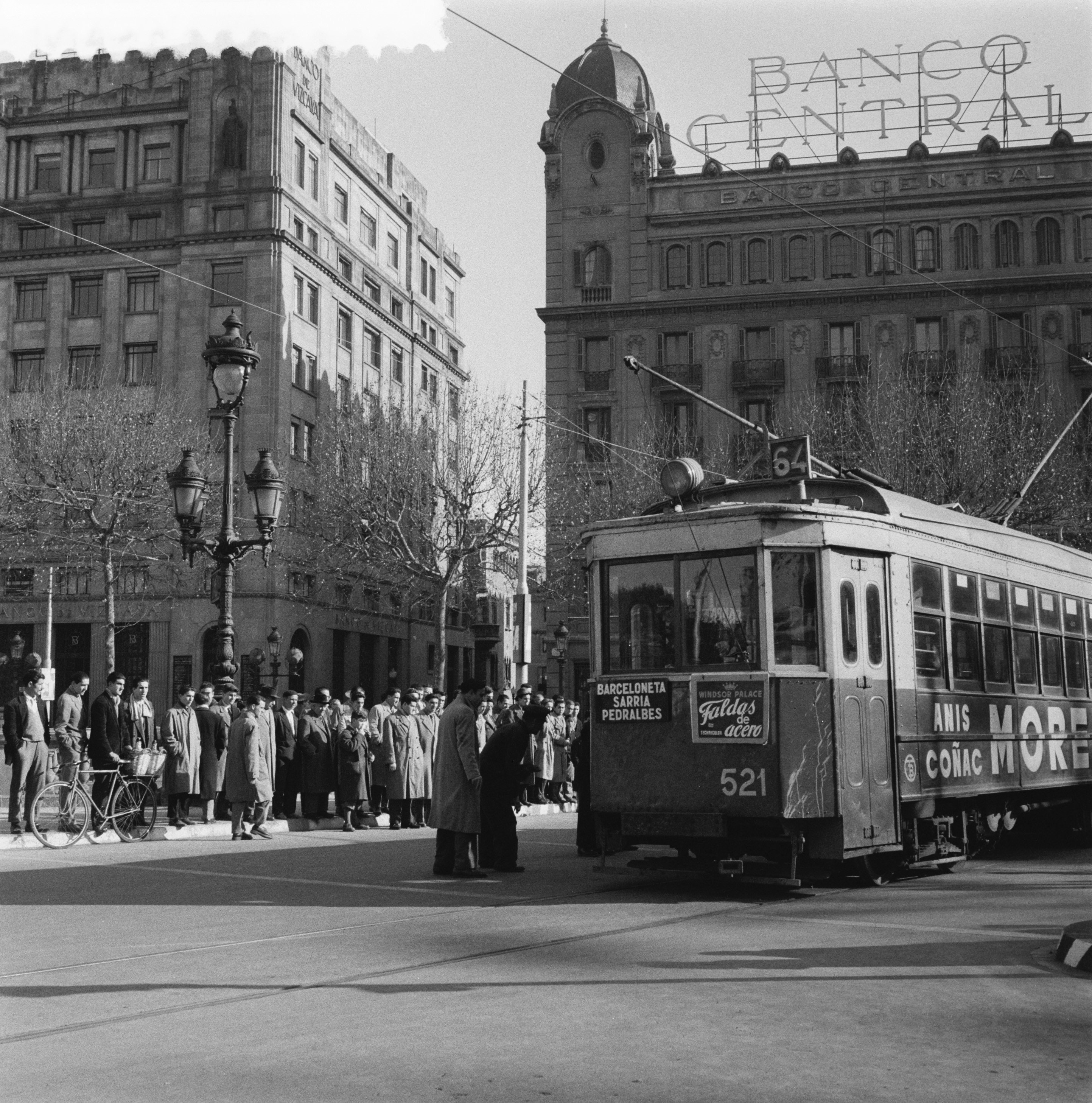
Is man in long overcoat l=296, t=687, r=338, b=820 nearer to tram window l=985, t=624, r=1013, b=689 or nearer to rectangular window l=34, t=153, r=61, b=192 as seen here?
tram window l=985, t=624, r=1013, b=689

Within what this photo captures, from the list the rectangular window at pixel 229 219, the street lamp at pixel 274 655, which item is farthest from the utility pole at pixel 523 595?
the rectangular window at pixel 229 219

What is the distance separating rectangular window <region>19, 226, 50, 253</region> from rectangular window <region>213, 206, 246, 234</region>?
6.59 meters

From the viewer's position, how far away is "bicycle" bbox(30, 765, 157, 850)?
1480 cm

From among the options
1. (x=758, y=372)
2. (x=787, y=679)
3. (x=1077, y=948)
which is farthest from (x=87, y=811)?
(x=758, y=372)

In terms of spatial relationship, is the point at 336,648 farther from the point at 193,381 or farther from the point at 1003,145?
the point at 1003,145

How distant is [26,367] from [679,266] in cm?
2375

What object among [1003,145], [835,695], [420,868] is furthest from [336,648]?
[835,695]

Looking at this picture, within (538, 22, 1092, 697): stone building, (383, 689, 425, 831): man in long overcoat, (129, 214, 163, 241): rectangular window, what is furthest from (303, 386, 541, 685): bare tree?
(383, 689, 425, 831): man in long overcoat

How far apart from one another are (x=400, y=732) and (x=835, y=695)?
8210mm

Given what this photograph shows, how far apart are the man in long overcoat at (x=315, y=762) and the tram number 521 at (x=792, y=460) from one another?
7.96 metres

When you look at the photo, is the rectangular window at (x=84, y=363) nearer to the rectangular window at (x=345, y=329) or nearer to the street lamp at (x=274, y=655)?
the rectangular window at (x=345, y=329)

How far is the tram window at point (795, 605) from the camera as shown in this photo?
1038cm

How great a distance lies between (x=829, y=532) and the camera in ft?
34.4

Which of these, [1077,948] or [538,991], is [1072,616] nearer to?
[1077,948]
